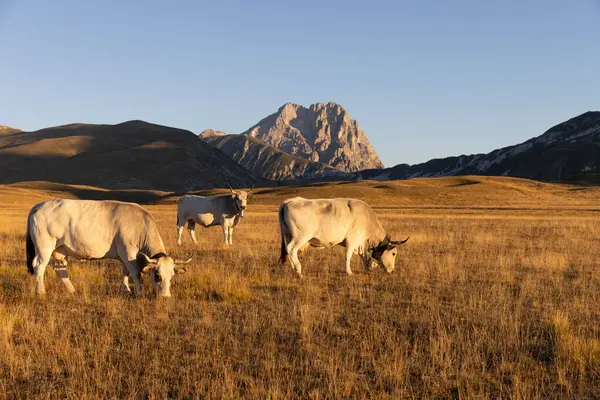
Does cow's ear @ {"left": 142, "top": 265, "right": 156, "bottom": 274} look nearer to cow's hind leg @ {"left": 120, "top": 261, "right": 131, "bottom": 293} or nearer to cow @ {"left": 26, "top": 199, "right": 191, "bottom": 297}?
cow @ {"left": 26, "top": 199, "right": 191, "bottom": 297}

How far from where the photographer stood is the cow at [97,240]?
9.41 m

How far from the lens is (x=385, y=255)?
504 inches

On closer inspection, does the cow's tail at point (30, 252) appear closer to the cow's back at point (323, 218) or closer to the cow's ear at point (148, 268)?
the cow's ear at point (148, 268)

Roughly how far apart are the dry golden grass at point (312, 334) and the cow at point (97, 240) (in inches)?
21.4

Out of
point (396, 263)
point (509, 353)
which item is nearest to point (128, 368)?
point (509, 353)

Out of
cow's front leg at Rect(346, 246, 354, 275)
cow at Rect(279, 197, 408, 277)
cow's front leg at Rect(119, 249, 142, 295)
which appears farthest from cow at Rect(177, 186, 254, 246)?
cow's front leg at Rect(119, 249, 142, 295)

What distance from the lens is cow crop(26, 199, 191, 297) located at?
9.41 m

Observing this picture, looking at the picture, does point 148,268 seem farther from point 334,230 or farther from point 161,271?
point 334,230

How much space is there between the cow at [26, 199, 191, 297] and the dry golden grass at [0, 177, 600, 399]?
54cm

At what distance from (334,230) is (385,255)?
1.67 meters

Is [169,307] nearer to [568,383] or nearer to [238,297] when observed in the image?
[238,297]

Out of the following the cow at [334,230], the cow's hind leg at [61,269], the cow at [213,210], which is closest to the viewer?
the cow's hind leg at [61,269]

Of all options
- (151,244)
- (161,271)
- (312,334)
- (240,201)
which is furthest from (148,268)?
(240,201)

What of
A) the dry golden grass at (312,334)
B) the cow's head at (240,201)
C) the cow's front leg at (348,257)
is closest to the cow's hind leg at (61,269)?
the dry golden grass at (312,334)
